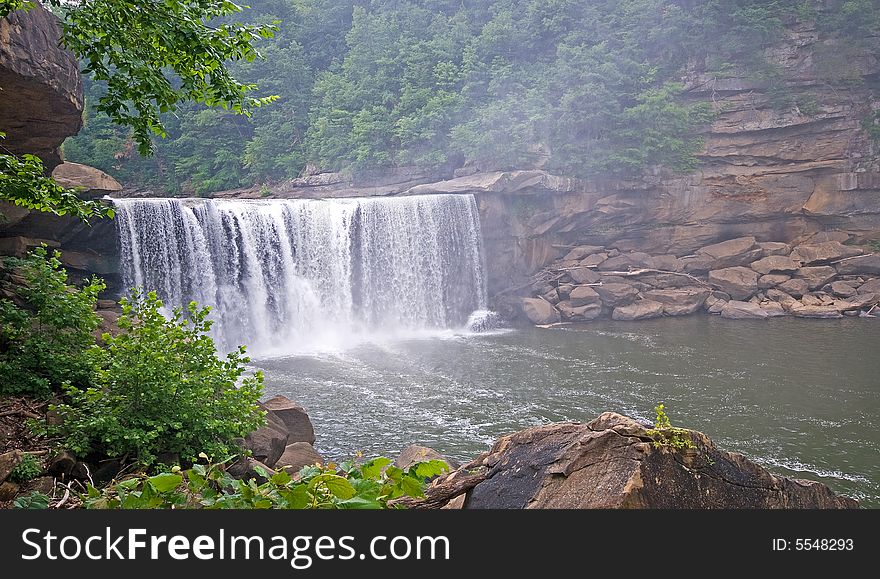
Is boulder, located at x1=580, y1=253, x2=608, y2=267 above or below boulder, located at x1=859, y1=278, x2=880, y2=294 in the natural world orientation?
above

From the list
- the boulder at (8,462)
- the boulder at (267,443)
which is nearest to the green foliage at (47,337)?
the boulder at (8,462)

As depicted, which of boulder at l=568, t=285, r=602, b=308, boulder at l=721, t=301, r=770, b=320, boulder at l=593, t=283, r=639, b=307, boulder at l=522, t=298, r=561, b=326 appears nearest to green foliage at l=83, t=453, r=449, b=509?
boulder at l=522, t=298, r=561, b=326

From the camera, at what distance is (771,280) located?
80.4ft

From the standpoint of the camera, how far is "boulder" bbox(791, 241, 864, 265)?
969 inches

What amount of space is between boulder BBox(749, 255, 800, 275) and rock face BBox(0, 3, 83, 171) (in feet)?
74.7

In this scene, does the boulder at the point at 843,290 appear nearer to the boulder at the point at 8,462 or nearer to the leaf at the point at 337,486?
the boulder at the point at 8,462

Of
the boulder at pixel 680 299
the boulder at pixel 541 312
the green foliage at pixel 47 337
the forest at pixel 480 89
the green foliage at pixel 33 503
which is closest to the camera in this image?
the green foliage at pixel 33 503

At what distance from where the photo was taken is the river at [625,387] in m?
11.9

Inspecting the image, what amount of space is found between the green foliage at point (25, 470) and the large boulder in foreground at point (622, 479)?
12.4 feet

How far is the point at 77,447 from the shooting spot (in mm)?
6199

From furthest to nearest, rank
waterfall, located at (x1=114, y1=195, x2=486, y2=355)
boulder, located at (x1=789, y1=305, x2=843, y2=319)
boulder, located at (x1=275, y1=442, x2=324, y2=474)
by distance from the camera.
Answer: boulder, located at (x1=789, y1=305, x2=843, y2=319), waterfall, located at (x1=114, y1=195, x2=486, y2=355), boulder, located at (x1=275, y1=442, x2=324, y2=474)

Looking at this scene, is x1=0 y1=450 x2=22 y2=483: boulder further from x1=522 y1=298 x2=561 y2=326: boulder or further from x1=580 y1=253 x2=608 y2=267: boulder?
x1=580 y1=253 x2=608 y2=267: boulder

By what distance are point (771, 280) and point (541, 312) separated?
8.42m

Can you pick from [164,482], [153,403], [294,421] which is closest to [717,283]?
[294,421]
